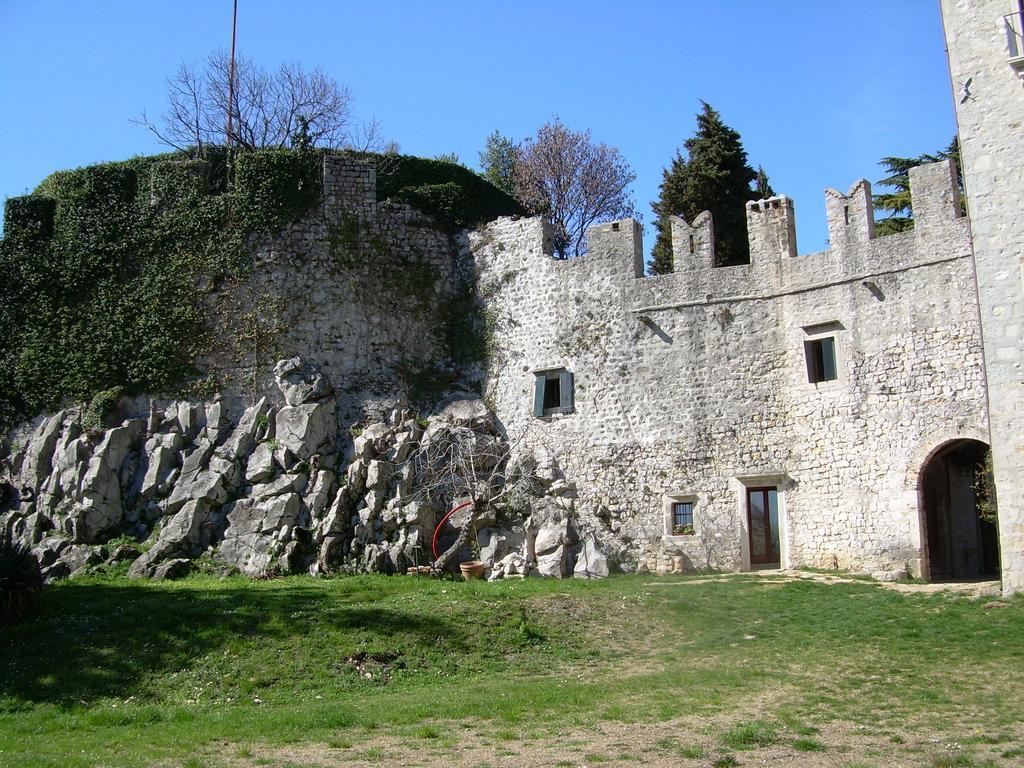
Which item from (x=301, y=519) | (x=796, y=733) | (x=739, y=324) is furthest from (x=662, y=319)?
(x=796, y=733)

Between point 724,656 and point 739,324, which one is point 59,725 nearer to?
point 724,656

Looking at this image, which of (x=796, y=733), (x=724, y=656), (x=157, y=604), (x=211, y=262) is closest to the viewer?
(x=796, y=733)

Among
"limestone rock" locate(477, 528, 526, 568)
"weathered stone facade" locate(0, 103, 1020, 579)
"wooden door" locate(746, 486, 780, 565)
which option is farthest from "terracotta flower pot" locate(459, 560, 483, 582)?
"wooden door" locate(746, 486, 780, 565)

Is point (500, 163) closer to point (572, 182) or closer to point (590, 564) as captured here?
point (572, 182)

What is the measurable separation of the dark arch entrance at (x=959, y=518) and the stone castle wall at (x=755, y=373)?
1962 mm

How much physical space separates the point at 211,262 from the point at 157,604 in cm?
1185

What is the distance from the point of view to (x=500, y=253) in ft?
93.7

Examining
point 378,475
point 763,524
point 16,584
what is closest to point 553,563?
point 378,475

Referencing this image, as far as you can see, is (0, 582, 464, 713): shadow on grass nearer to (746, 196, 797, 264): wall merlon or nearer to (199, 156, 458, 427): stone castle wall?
(199, 156, 458, 427): stone castle wall

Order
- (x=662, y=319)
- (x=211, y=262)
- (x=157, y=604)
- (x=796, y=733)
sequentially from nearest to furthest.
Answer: (x=796, y=733) < (x=157, y=604) < (x=662, y=319) < (x=211, y=262)

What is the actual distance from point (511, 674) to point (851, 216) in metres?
13.4

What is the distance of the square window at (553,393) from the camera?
26438 mm

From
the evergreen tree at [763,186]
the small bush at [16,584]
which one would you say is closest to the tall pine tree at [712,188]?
the evergreen tree at [763,186]

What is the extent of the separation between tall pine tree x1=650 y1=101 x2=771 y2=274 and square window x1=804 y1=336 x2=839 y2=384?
8.22m
